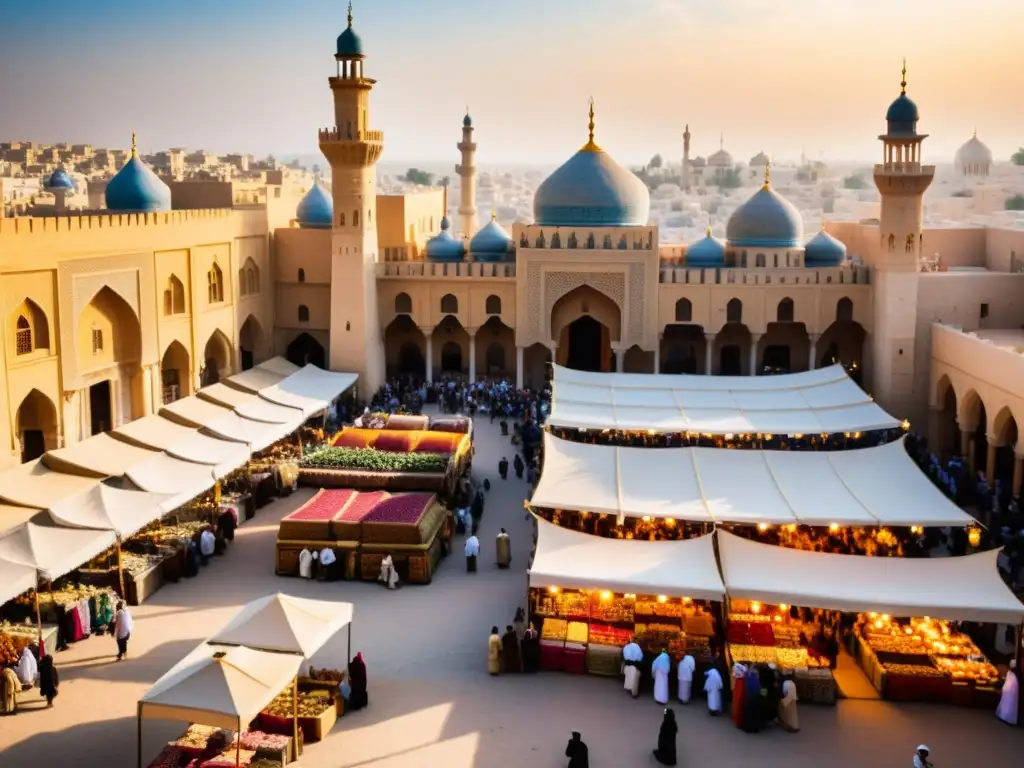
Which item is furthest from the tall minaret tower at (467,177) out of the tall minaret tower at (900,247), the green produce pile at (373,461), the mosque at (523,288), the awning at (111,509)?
the awning at (111,509)

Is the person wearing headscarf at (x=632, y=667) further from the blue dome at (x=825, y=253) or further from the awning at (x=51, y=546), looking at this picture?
the blue dome at (x=825, y=253)

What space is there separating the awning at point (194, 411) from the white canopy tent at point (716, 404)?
634cm

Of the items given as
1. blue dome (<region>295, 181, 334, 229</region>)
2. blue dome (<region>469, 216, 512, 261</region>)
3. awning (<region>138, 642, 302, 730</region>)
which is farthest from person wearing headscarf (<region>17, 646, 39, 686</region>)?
blue dome (<region>295, 181, 334, 229</region>)

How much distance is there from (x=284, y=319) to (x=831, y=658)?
1963 cm

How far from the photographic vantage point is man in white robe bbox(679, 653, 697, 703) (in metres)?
11.8

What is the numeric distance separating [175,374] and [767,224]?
15.3m

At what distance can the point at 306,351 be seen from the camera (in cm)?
3000

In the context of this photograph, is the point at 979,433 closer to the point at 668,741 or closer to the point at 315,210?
the point at 668,741

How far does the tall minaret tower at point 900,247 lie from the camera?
79.9 ft

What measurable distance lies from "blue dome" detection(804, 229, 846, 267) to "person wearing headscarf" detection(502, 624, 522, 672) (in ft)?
61.2

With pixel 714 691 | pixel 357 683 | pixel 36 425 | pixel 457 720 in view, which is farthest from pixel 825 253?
pixel 357 683

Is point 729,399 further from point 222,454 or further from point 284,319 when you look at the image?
point 284,319

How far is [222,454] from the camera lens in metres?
18.1

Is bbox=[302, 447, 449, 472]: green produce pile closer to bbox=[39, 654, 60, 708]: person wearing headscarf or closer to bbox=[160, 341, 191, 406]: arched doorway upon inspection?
bbox=[160, 341, 191, 406]: arched doorway
